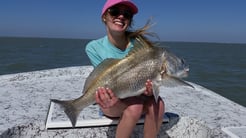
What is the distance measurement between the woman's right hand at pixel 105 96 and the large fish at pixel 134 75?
0.03 m

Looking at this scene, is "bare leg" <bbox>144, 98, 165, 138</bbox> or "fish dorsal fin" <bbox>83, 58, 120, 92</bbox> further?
"bare leg" <bbox>144, 98, 165, 138</bbox>

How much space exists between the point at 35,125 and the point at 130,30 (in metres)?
1.08

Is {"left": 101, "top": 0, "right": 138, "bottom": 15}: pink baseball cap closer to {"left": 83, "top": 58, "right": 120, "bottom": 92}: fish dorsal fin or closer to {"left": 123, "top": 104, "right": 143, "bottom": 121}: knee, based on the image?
{"left": 83, "top": 58, "right": 120, "bottom": 92}: fish dorsal fin

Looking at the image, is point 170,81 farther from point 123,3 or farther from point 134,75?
point 123,3

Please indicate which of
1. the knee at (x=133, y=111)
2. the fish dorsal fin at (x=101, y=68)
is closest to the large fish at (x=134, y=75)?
the fish dorsal fin at (x=101, y=68)

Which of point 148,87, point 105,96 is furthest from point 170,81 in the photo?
point 105,96

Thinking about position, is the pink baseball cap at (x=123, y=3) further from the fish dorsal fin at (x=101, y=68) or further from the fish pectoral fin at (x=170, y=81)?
the fish pectoral fin at (x=170, y=81)

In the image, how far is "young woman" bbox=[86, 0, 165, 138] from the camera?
2538mm

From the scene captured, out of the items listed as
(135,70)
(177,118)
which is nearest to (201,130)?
(177,118)

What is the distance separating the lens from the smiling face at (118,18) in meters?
2.72

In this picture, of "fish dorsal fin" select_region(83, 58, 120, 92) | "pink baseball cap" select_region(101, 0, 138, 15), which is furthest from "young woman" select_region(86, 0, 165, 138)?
"fish dorsal fin" select_region(83, 58, 120, 92)

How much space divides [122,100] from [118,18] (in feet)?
2.07

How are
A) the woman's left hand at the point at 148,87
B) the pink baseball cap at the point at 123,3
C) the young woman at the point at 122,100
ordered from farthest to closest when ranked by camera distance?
the pink baseball cap at the point at 123,3
the young woman at the point at 122,100
the woman's left hand at the point at 148,87

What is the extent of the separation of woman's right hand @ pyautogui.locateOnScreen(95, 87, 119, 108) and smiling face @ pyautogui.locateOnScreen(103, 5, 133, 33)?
59 cm
